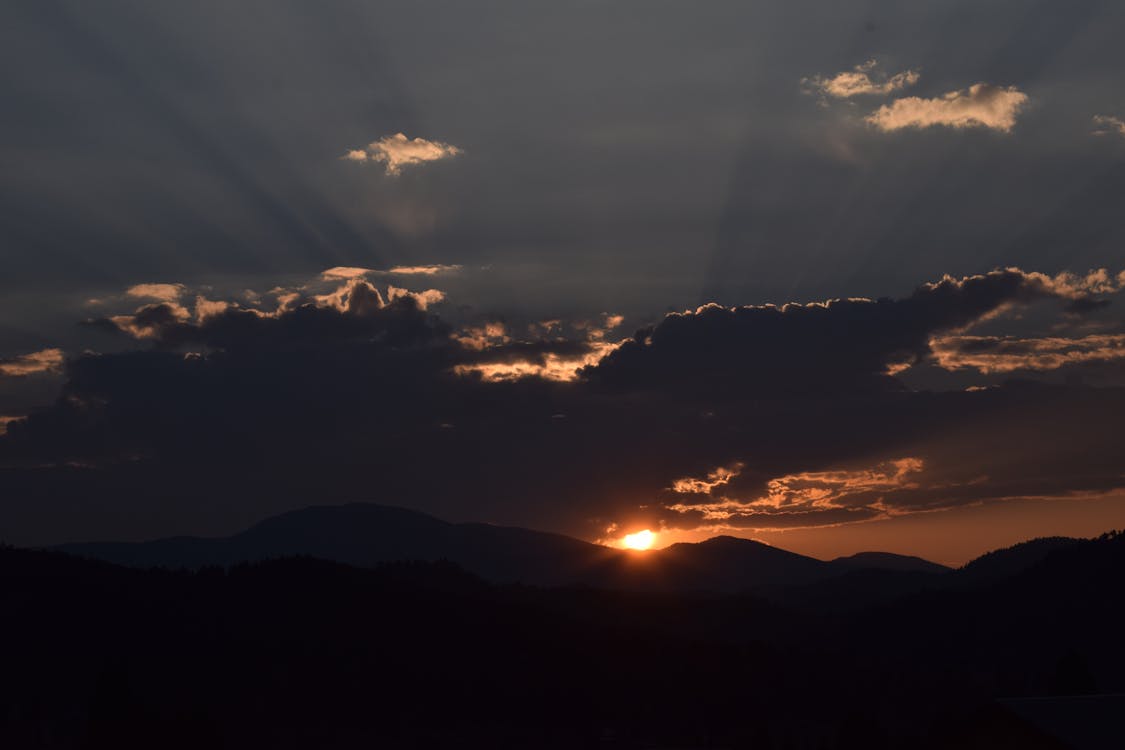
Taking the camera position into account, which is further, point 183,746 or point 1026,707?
point 183,746

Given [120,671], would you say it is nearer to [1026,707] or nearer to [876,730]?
[876,730]

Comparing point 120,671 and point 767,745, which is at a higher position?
point 120,671

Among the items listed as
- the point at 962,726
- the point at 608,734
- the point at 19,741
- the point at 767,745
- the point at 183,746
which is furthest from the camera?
the point at 19,741

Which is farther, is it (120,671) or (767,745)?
(767,745)

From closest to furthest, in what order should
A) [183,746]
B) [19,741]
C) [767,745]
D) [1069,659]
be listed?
[183,746], [767,745], [1069,659], [19,741]

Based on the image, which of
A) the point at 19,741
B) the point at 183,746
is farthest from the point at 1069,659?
the point at 19,741

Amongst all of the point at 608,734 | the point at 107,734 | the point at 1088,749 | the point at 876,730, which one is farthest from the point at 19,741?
the point at 1088,749

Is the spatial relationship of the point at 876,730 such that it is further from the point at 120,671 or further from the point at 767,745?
the point at 120,671

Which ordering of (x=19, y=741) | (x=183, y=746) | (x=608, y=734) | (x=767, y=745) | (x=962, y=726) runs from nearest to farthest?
(x=962, y=726)
(x=183, y=746)
(x=608, y=734)
(x=767, y=745)
(x=19, y=741)

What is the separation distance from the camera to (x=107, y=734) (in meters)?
109

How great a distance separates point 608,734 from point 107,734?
4700cm

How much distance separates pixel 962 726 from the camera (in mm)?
77375

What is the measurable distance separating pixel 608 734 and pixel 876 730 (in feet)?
84.4

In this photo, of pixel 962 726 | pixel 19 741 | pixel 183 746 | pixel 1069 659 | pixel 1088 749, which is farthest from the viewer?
pixel 19 741
